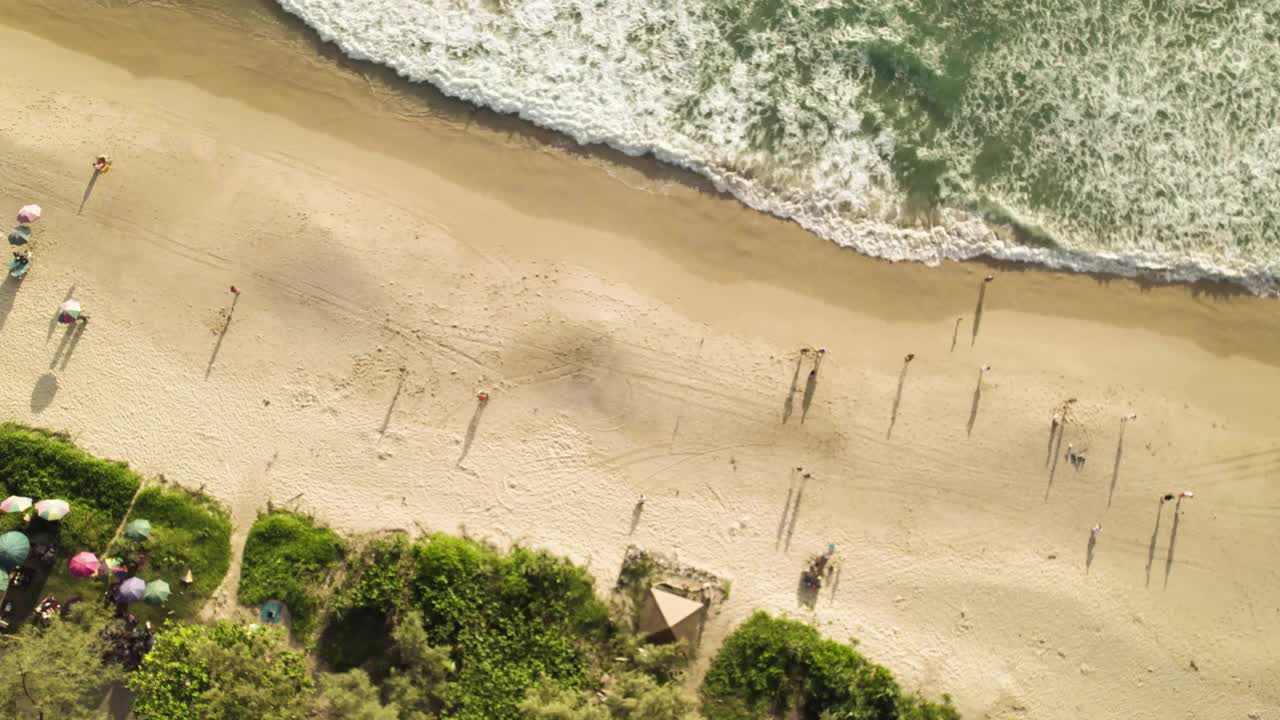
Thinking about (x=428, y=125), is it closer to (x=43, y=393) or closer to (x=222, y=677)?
(x=43, y=393)

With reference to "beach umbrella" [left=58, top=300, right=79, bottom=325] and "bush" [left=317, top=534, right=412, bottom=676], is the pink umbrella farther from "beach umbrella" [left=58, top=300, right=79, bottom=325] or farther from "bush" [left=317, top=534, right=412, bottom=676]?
"beach umbrella" [left=58, top=300, right=79, bottom=325]

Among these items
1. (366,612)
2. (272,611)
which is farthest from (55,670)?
(366,612)

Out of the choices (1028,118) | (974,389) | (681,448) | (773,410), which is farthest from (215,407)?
(1028,118)

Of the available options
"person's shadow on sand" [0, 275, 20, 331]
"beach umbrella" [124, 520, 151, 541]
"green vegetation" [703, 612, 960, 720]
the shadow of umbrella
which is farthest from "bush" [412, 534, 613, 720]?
"person's shadow on sand" [0, 275, 20, 331]

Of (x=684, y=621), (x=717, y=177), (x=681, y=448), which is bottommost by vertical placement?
(x=684, y=621)

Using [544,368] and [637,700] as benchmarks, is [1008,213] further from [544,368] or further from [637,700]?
[637,700]
